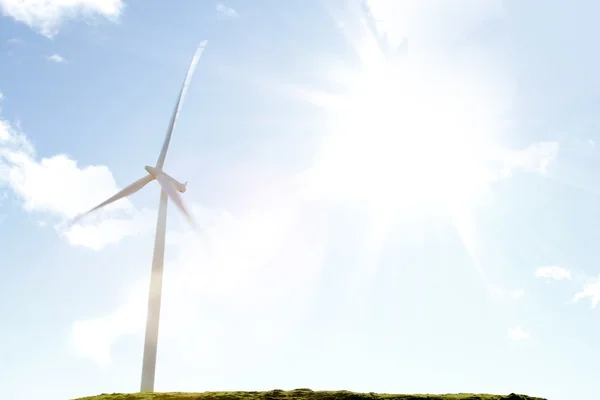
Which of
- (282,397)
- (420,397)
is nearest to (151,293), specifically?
(282,397)

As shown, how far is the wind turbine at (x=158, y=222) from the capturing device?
5078cm

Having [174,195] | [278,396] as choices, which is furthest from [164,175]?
[278,396]

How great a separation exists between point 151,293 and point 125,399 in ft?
58.6

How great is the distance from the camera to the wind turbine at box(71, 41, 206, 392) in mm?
50781

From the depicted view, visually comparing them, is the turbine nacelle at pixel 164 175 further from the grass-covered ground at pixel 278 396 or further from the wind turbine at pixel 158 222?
the grass-covered ground at pixel 278 396

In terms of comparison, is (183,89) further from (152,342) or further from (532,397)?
(532,397)

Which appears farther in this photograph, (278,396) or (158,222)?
(158,222)

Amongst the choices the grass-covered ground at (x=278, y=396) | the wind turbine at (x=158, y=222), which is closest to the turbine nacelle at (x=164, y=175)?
the wind turbine at (x=158, y=222)

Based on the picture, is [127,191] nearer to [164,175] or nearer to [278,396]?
[164,175]

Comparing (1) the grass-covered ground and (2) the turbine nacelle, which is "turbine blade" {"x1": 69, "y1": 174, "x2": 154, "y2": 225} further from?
(1) the grass-covered ground

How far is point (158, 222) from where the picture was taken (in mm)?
58719

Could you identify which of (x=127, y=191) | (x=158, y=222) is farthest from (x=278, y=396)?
(x=127, y=191)

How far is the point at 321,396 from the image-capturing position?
125 feet

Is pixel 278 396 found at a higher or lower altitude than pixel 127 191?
lower
